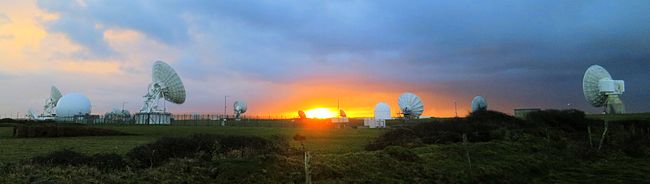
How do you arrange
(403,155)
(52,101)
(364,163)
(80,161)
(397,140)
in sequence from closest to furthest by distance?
1. (80,161)
2. (364,163)
3. (403,155)
4. (397,140)
5. (52,101)

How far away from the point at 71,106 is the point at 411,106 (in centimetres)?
9438

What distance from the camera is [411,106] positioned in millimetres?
114812

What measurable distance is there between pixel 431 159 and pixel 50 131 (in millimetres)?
41838

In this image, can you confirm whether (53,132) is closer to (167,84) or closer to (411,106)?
(167,84)

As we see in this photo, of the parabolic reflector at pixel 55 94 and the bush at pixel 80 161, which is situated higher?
the parabolic reflector at pixel 55 94

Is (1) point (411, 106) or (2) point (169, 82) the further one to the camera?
(1) point (411, 106)

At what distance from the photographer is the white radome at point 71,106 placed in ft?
412

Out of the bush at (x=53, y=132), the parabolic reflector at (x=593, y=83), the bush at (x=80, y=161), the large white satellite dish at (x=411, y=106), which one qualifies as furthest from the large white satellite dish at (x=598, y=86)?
the bush at (x=80, y=161)

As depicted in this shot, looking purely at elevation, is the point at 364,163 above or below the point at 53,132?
below

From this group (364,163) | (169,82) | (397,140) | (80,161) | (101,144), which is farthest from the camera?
(169,82)

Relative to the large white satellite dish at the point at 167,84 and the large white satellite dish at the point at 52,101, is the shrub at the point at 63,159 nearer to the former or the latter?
the large white satellite dish at the point at 167,84

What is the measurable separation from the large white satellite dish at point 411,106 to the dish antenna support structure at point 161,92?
2187 inches

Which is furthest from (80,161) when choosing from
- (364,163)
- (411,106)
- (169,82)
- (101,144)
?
(411,106)

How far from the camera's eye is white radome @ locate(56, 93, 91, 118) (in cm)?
12550
